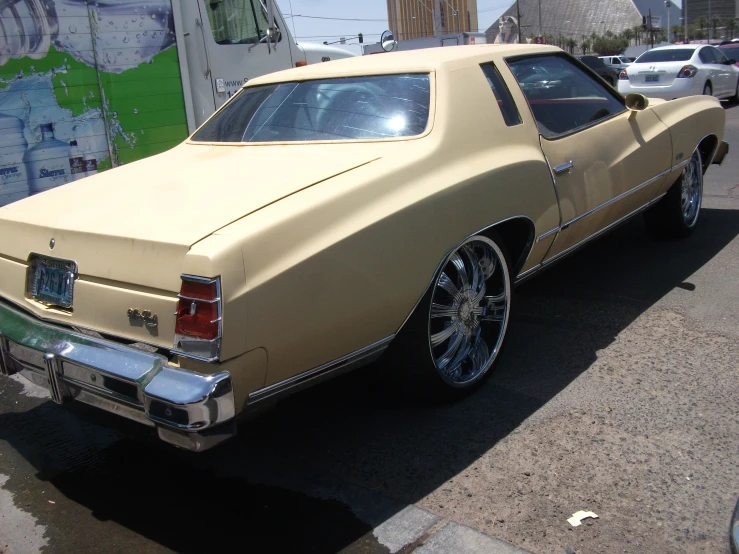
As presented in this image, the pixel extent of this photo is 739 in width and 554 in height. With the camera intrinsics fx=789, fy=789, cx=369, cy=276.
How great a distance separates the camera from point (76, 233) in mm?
3059

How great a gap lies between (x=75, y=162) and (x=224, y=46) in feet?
Result: 6.25

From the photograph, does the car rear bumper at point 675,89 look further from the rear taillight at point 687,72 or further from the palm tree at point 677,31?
the palm tree at point 677,31

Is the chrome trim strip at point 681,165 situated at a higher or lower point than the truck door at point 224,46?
lower

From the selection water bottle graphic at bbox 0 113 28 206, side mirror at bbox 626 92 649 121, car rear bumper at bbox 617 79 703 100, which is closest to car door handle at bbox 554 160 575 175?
side mirror at bbox 626 92 649 121

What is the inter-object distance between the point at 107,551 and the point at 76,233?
1.19 metres

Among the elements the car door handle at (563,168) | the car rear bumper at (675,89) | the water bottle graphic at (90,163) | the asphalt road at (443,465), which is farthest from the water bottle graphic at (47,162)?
the car rear bumper at (675,89)

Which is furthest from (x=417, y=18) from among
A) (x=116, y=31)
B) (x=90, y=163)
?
(x=90, y=163)

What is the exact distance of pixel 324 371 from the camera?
2.98 m

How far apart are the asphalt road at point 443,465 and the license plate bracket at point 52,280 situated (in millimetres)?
800

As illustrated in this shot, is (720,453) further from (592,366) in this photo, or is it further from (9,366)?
(9,366)

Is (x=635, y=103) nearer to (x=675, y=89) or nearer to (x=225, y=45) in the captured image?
(x=225, y=45)

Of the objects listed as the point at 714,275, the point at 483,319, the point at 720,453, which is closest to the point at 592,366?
the point at 483,319

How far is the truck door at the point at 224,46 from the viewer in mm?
7367

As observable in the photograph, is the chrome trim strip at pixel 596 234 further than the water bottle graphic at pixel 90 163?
No
